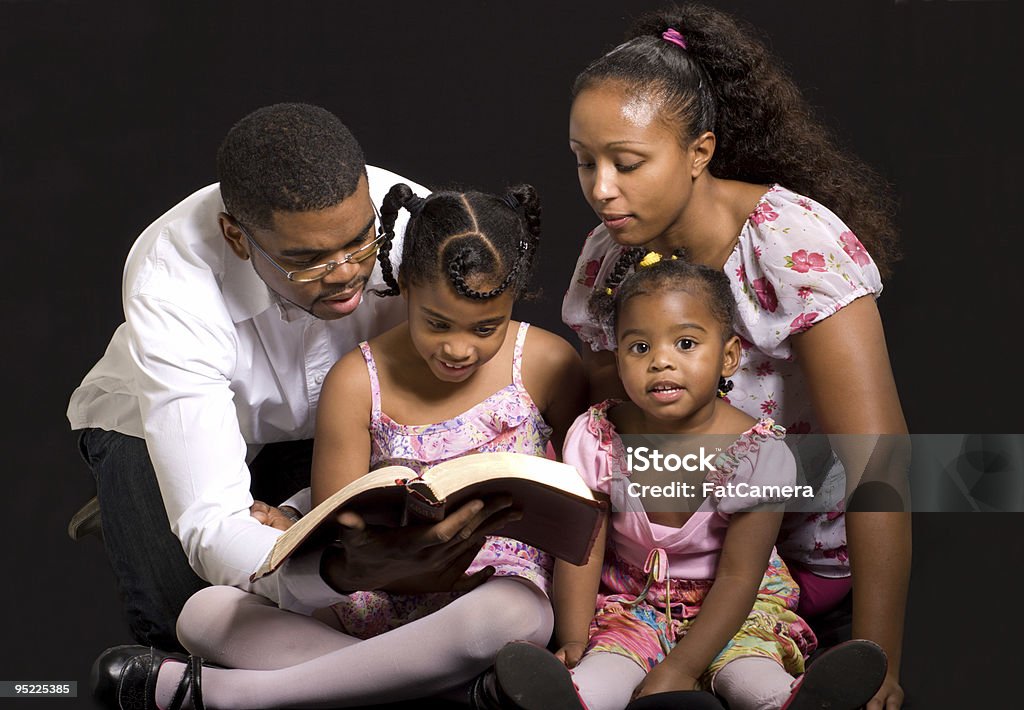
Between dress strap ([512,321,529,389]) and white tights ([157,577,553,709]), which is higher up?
dress strap ([512,321,529,389])

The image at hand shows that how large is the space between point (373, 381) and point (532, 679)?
69cm

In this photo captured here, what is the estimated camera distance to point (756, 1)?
298 centimetres

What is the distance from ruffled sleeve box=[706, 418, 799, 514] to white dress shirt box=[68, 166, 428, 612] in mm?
662

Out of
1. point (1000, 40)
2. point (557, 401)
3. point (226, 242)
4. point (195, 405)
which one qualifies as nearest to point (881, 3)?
point (1000, 40)

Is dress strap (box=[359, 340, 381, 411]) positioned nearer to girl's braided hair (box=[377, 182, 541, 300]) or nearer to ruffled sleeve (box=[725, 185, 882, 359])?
girl's braided hair (box=[377, 182, 541, 300])

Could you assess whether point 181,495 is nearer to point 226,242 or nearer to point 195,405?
point 195,405

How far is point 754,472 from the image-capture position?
2355 mm

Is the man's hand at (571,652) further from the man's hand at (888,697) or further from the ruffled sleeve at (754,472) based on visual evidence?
the man's hand at (888,697)

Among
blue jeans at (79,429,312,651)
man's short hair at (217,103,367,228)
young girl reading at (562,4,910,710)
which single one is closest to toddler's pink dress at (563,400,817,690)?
young girl reading at (562,4,910,710)

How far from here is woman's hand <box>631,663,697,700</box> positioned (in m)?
2.22

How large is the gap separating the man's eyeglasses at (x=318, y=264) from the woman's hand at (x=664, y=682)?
848mm

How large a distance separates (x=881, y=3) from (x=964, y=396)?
756mm

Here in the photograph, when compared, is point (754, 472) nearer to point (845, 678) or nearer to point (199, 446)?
point (845, 678)

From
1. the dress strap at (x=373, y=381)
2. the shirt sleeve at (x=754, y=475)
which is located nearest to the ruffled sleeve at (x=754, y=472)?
the shirt sleeve at (x=754, y=475)
